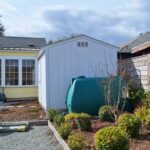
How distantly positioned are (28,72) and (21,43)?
268cm

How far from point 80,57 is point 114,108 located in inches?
149

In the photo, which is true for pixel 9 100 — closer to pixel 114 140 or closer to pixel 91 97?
pixel 91 97

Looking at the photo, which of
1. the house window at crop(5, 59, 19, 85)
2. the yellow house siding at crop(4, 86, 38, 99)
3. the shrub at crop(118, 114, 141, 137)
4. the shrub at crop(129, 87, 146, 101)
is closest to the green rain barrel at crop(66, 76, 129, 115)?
the shrub at crop(129, 87, 146, 101)

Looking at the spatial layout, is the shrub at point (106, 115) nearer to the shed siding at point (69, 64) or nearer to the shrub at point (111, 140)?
the shed siding at point (69, 64)

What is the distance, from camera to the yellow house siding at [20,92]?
63.1 feet

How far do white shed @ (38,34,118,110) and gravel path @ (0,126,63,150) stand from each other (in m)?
2.73

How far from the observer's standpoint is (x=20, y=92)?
1936 cm

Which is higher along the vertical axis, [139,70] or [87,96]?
[139,70]

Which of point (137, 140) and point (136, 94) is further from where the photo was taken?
point (136, 94)

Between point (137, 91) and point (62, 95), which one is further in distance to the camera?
point (62, 95)

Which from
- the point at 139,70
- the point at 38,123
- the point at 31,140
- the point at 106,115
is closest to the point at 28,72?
the point at 38,123

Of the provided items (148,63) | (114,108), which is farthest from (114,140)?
(148,63)

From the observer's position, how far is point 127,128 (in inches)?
271

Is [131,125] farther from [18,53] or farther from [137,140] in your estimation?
[18,53]
